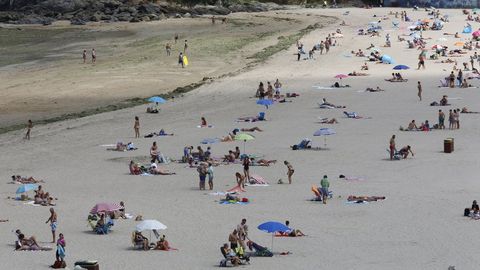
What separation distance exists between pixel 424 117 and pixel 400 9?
2546 inches

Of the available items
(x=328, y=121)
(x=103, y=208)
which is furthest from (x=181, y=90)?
(x=103, y=208)

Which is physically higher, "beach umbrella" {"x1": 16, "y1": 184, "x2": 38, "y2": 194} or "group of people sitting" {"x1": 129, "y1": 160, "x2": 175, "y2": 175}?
"beach umbrella" {"x1": 16, "y1": 184, "x2": 38, "y2": 194}

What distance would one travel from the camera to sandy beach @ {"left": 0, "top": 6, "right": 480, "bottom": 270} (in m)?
25.8

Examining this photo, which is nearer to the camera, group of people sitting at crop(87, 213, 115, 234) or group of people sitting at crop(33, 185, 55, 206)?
group of people sitting at crop(87, 213, 115, 234)

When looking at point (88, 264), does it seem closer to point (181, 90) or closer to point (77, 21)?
point (181, 90)

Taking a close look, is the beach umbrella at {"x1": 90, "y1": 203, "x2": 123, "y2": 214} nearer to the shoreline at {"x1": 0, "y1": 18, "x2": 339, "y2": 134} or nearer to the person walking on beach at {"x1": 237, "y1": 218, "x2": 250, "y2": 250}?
the person walking on beach at {"x1": 237, "y1": 218, "x2": 250, "y2": 250}

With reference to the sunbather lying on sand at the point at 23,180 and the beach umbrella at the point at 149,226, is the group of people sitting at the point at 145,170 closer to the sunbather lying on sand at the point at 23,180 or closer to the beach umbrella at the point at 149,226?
the sunbather lying on sand at the point at 23,180

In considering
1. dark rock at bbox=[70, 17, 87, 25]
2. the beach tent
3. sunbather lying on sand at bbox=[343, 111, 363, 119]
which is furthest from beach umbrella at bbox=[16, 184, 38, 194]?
dark rock at bbox=[70, 17, 87, 25]

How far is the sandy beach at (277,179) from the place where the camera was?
25.8m

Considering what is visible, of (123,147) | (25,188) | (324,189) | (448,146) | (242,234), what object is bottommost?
(123,147)

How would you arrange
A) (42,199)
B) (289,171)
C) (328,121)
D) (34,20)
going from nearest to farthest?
(42,199) → (289,171) → (328,121) → (34,20)

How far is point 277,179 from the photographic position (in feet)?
115

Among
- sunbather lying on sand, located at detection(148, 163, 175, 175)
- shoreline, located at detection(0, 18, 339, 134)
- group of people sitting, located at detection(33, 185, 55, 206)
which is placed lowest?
shoreline, located at detection(0, 18, 339, 134)

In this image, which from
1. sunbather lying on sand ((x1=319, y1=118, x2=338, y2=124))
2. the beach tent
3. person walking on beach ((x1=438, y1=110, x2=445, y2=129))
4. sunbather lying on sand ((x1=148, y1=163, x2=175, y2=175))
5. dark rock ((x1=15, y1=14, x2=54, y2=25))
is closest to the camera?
sunbather lying on sand ((x1=148, y1=163, x2=175, y2=175))
